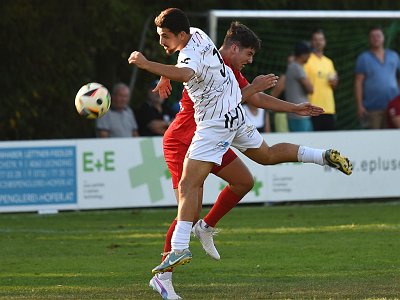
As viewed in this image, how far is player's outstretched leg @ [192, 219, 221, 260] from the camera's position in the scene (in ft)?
32.8

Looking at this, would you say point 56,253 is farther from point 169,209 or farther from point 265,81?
point 169,209

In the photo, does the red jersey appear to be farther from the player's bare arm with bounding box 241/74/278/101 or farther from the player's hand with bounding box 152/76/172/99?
the player's bare arm with bounding box 241/74/278/101

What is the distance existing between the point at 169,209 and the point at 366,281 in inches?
329

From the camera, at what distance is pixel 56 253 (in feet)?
40.9

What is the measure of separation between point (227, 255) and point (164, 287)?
319 cm

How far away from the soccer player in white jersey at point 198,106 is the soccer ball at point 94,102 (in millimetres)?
1171

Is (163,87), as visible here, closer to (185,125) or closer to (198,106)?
(185,125)

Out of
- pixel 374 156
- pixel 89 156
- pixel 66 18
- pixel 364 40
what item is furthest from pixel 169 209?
pixel 364 40

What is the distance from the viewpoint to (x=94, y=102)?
10117 millimetres

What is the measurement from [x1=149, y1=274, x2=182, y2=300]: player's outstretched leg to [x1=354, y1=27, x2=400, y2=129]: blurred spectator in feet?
36.7

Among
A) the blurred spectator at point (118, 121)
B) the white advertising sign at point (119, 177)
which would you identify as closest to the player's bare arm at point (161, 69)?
the white advertising sign at point (119, 177)

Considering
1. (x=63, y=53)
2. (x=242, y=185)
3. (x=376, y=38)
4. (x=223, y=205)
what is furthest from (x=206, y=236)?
(x=63, y=53)

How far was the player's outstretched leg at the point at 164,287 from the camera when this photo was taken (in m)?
8.78

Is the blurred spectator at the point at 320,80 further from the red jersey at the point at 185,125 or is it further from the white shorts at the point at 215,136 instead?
the white shorts at the point at 215,136
